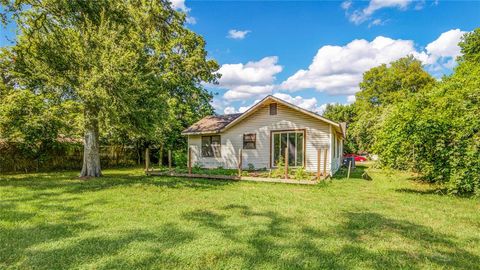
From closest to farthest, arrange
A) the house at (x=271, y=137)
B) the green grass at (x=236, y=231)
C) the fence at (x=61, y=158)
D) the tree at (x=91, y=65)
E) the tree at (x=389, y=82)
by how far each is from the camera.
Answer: the green grass at (x=236, y=231) → the tree at (x=91, y=65) → the house at (x=271, y=137) → the fence at (x=61, y=158) → the tree at (x=389, y=82)

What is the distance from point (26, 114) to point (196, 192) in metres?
10.1

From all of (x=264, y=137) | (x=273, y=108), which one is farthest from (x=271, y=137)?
(x=273, y=108)

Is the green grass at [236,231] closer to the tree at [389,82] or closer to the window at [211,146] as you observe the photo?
the window at [211,146]

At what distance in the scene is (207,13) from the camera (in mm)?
15805

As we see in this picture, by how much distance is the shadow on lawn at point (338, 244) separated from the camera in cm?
361

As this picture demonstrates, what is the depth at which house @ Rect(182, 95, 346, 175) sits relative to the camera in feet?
46.8

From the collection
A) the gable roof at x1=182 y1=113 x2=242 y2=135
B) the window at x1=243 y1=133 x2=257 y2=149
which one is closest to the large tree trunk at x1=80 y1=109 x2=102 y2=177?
the gable roof at x1=182 y1=113 x2=242 y2=135

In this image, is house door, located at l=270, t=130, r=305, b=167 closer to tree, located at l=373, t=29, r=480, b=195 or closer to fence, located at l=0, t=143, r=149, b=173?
tree, located at l=373, t=29, r=480, b=195

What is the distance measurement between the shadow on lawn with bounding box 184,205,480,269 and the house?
8505 millimetres

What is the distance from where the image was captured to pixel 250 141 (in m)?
16.1

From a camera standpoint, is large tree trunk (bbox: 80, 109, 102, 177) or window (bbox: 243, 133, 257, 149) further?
window (bbox: 243, 133, 257, 149)

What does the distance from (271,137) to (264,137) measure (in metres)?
0.43

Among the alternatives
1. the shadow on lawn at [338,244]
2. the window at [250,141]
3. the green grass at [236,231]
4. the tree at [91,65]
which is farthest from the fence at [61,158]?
the shadow on lawn at [338,244]

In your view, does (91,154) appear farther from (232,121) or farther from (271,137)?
(271,137)
